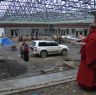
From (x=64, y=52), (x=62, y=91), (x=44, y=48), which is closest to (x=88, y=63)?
(x=62, y=91)

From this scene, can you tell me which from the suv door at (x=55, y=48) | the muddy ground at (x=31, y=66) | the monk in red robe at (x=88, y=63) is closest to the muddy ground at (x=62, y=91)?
the monk in red robe at (x=88, y=63)

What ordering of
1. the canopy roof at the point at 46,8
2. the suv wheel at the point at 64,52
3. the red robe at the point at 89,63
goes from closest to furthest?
1. the red robe at the point at 89,63
2. the suv wheel at the point at 64,52
3. the canopy roof at the point at 46,8

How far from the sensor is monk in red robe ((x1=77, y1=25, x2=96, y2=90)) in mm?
7965

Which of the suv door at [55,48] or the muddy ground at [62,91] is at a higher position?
the muddy ground at [62,91]

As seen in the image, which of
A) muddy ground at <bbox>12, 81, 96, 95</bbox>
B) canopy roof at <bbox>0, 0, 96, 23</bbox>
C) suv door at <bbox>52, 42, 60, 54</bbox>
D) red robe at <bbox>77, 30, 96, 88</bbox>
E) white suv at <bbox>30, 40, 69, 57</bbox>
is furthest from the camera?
canopy roof at <bbox>0, 0, 96, 23</bbox>

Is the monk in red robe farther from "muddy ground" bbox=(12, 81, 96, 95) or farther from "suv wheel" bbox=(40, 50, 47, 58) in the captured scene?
"suv wheel" bbox=(40, 50, 47, 58)

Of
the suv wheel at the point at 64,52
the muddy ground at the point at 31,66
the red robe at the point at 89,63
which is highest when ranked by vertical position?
the red robe at the point at 89,63

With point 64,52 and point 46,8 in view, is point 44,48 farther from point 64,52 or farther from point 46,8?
point 46,8

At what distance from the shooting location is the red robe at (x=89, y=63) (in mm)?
7961

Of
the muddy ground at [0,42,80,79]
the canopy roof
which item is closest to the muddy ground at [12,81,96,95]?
the muddy ground at [0,42,80,79]

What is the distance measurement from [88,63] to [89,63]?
3 centimetres

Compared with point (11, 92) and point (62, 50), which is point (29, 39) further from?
point (11, 92)

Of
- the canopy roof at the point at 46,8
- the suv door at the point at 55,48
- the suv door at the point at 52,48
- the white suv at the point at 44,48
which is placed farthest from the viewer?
the canopy roof at the point at 46,8

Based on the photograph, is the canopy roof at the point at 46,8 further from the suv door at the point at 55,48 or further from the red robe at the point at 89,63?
the red robe at the point at 89,63
